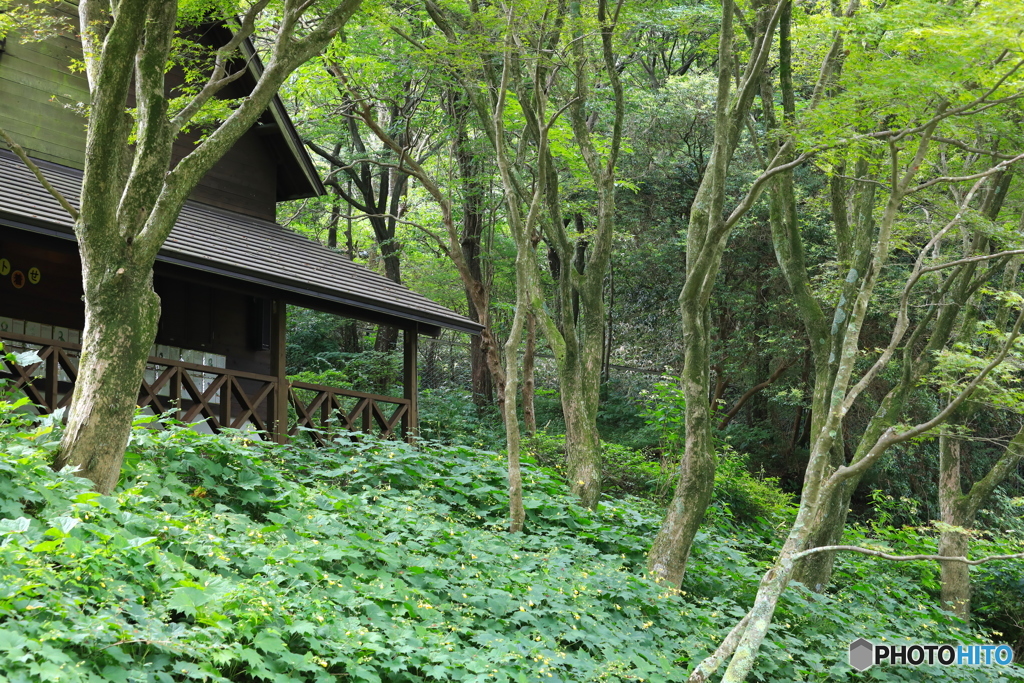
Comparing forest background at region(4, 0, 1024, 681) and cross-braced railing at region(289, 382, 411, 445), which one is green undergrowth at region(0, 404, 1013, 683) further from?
cross-braced railing at region(289, 382, 411, 445)

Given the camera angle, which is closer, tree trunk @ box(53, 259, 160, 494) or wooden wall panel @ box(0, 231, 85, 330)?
tree trunk @ box(53, 259, 160, 494)

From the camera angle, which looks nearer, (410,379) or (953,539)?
(953,539)

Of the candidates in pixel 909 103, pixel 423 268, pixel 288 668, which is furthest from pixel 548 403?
pixel 288 668

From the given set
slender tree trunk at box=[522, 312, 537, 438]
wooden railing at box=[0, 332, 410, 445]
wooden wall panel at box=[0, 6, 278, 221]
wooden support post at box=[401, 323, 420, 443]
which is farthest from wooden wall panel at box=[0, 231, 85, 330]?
slender tree trunk at box=[522, 312, 537, 438]

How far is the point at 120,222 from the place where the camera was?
20.2 ft

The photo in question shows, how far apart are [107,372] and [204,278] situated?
4.83 metres

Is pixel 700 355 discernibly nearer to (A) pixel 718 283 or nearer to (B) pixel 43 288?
(B) pixel 43 288

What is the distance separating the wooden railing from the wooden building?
0.03 meters

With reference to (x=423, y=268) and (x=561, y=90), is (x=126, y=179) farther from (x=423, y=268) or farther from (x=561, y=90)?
(x=423, y=268)

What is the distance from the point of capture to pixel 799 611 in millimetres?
8578

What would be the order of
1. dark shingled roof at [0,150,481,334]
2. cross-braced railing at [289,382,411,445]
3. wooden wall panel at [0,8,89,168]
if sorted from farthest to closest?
cross-braced railing at [289,382,411,445] → wooden wall panel at [0,8,89,168] → dark shingled roof at [0,150,481,334]

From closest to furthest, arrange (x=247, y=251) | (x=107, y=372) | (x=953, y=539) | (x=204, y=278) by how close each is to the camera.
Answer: (x=107, y=372), (x=204, y=278), (x=247, y=251), (x=953, y=539)

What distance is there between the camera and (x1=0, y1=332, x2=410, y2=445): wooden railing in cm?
886

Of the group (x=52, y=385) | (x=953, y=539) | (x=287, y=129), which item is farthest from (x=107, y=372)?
(x=953, y=539)
